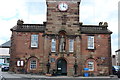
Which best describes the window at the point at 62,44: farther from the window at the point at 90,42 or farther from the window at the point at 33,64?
the window at the point at 33,64

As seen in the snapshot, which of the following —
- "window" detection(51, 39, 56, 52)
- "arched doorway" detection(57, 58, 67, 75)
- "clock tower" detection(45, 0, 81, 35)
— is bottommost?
"arched doorway" detection(57, 58, 67, 75)

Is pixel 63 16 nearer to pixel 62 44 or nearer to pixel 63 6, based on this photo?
pixel 63 6

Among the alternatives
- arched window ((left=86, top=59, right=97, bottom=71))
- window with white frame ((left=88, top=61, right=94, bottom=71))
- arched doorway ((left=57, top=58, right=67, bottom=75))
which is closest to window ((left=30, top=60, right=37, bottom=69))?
arched doorway ((left=57, top=58, right=67, bottom=75))

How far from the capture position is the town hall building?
27.9 meters

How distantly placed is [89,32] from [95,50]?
2.95 m

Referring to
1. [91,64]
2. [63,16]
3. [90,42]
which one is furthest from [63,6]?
[91,64]

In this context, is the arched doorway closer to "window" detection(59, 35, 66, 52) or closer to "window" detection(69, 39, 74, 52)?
"window" detection(59, 35, 66, 52)

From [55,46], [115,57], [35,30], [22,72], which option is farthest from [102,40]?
[115,57]

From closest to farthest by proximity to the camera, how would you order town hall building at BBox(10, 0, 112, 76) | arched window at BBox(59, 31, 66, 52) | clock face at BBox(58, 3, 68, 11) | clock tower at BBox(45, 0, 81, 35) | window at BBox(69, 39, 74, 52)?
town hall building at BBox(10, 0, 112, 76), arched window at BBox(59, 31, 66, 52), window at BBox(69, 39, 74, 52), clock tower at BBox(45, 0, 81, 35), clock face at BBox(58, 3, 68, 11)

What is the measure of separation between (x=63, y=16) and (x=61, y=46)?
4.75 m

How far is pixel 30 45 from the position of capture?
93.2 feet

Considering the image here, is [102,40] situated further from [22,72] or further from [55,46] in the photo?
[22,72]

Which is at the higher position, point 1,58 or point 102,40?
point 102,40

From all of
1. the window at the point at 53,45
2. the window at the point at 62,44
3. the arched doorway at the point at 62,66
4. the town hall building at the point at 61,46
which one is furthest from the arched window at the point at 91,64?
the window at the point at 53,45
